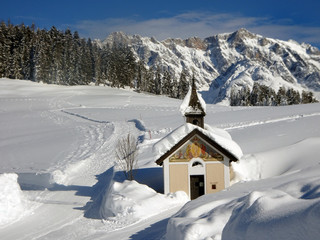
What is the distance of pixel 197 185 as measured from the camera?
755 inches

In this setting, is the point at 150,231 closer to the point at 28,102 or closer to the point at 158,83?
the point at 28,102

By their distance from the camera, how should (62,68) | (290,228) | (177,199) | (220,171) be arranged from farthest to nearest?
1. (62,68)
2. (220,171)
3. (177,199)
4. (290,228)

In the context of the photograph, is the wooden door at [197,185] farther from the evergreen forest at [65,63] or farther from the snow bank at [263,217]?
the evergreen forest at [65,63]

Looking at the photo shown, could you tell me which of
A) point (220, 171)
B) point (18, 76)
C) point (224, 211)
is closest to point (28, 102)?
point (18, 76)

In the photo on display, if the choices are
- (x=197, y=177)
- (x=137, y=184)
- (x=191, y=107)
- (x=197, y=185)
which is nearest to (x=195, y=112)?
(x=191, y=107)

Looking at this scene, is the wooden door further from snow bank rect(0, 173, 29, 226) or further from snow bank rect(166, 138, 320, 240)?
snow bank rect(0, 173, 29, 226)

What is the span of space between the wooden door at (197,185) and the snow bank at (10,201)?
8.63 m

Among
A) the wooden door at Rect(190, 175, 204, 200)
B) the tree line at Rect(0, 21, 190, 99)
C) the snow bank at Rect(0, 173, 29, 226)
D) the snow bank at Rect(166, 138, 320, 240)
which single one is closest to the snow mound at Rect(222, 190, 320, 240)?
the snow bank at Rect(166, 138, 320, 240)

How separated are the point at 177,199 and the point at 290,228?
1214cm

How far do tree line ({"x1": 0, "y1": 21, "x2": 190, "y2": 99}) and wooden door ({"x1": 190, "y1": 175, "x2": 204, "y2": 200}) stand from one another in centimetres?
6594

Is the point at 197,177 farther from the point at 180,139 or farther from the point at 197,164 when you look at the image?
the point at 180,139

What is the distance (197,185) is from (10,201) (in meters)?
9.55

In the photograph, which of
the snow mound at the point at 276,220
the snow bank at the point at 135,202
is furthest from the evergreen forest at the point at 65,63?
the snow mound at the point at 276,220

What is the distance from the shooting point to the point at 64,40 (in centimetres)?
8806
